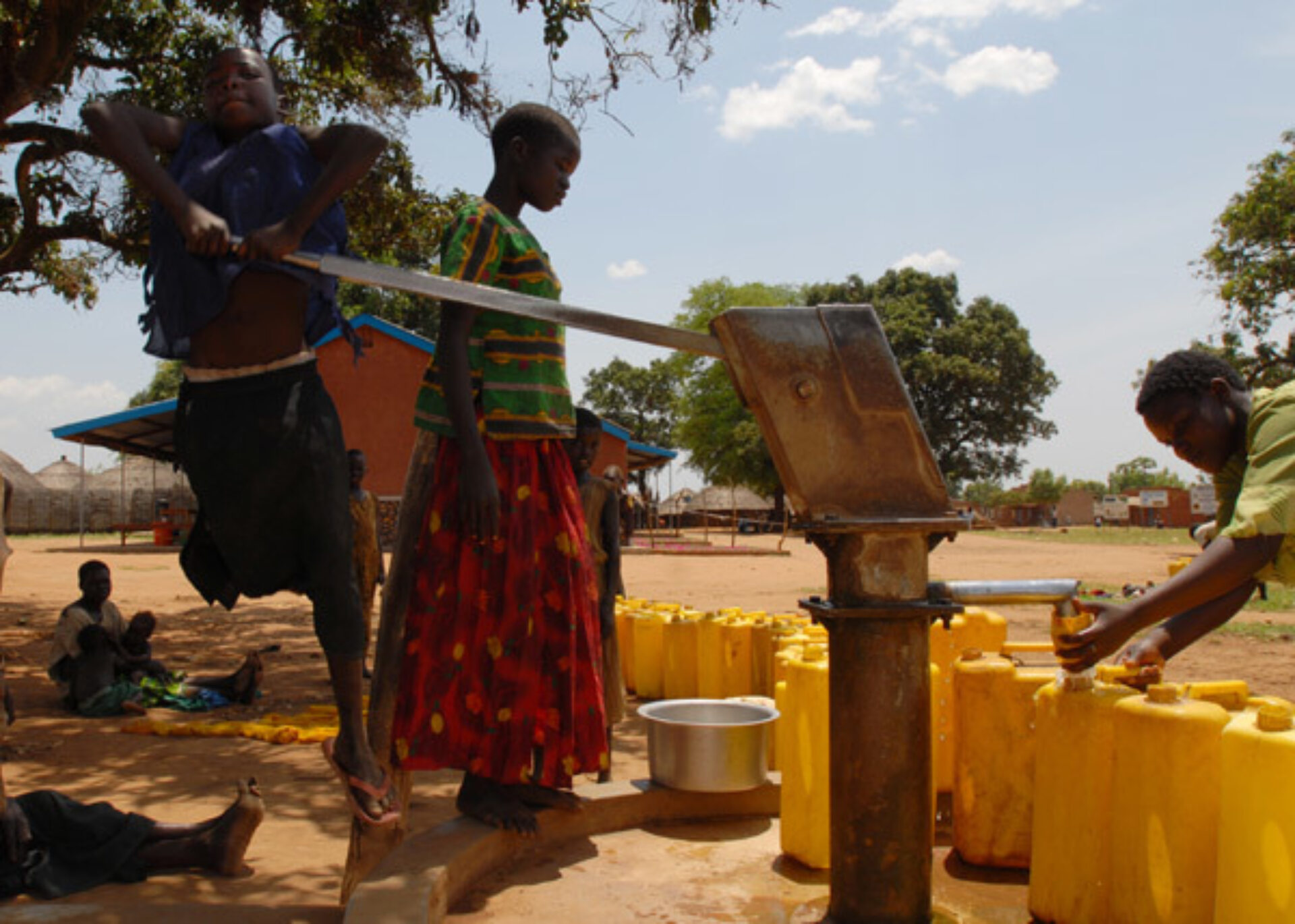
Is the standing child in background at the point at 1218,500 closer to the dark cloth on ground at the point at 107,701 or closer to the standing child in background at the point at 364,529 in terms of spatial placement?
the standing child in background at the point at 364,529

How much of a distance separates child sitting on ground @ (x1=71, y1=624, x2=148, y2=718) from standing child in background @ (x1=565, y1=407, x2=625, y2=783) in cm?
312

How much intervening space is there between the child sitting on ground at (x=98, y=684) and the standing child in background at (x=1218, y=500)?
565 centimetres

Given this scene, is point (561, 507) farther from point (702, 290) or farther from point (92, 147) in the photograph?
point (702, 290)

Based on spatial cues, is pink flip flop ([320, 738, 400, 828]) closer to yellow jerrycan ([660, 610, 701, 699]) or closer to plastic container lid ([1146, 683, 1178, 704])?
plastic container lid ([1146, 683, 1178, 704])

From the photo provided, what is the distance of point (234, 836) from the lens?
3098 millimetres

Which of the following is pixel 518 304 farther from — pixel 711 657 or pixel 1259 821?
pixel 711 657

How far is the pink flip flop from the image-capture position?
2.22 metres

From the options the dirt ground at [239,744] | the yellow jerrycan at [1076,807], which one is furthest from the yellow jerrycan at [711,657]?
the yellow jerrycan at [1076,807]

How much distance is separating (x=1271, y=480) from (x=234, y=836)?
2.97 meters

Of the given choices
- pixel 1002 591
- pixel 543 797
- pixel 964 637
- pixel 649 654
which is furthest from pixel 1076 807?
pixel 649 654

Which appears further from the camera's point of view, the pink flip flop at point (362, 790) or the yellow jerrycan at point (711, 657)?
the yellow jerrycan at point (711, 657)

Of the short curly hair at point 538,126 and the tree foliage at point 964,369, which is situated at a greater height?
the tree foliage at point 964,369

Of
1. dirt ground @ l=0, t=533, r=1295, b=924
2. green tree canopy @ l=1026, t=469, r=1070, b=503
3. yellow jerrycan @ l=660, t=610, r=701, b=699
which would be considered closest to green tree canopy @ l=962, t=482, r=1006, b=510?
green tree canopy @ l=1026, t=469, r=1070, b=503

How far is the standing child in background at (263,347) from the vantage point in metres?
2.04
